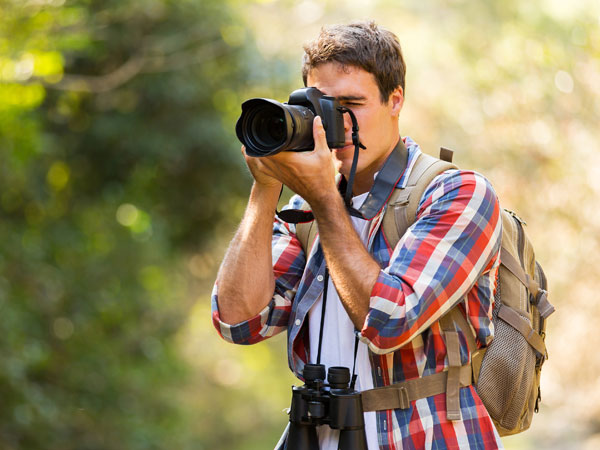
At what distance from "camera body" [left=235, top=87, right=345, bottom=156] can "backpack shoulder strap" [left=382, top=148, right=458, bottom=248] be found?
0.20 meters

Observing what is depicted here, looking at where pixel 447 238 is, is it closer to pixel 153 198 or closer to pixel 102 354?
pixel 102 354

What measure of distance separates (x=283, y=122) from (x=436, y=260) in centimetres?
47

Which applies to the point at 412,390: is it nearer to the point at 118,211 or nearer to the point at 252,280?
the point at 252,280

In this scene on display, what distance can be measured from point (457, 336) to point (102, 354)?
7.19 meters

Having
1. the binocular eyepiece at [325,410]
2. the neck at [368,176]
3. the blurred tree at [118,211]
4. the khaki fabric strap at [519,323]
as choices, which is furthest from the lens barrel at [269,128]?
the blurred tree at [118,211]

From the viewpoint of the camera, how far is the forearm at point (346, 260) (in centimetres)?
189

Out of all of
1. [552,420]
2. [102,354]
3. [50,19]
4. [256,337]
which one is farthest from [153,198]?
[256,337]

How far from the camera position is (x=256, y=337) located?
7.47ft

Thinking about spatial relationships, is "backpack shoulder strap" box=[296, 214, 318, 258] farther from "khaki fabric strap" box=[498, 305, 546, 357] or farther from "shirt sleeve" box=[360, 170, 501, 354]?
"khaki fabric strap" box=[498, 305, 546, 357]

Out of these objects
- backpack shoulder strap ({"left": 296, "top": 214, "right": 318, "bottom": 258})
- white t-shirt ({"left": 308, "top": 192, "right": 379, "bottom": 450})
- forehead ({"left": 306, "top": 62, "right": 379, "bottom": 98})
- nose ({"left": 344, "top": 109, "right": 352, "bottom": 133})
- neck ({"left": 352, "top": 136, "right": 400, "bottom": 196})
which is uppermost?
forehead ({"left": 306, "top": 62, "right": 379, "bottom": 98})

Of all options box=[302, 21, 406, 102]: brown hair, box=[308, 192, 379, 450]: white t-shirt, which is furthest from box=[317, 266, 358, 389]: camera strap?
box=[302, 21, 406, 102]: brown hair

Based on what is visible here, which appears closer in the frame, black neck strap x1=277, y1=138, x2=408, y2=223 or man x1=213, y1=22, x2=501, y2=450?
man x1=213, y1=22, x2=501, y2=450

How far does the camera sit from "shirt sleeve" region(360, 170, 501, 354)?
6.10ft

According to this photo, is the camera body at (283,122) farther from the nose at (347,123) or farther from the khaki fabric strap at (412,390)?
the khaki fabric strap at (412,390)
